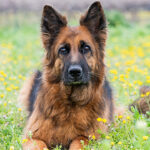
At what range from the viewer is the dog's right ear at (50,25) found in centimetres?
488

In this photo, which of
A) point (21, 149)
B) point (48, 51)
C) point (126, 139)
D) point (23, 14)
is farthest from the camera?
point (23, 14)

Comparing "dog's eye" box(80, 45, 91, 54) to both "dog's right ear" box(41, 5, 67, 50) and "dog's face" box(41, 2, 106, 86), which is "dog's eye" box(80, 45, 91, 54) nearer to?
"dog's face" box(41, 2, 106, 86)

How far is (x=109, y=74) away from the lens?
23.8 feet

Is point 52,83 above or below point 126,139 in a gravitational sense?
above

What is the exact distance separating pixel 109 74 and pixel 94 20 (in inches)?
98.9

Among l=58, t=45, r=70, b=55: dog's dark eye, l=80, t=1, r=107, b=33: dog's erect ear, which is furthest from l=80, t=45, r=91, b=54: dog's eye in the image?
l=80, t=1, r=107, b=33: dog's erect ear

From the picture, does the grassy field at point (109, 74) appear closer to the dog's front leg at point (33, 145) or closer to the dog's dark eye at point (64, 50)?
the dog's front leg at point (33, 145)

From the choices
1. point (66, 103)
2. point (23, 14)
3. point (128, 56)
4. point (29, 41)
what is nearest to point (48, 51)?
point (66, 103)

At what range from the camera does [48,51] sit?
4.99m

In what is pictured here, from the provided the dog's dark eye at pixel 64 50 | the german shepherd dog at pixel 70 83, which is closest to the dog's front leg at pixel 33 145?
the german shepherd dog at pixel 70 83

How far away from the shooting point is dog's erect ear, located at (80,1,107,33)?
4.89 meters

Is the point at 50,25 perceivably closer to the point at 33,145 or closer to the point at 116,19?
the point at 33,145

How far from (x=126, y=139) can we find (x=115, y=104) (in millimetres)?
1794

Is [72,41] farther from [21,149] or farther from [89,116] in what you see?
[21,149]
